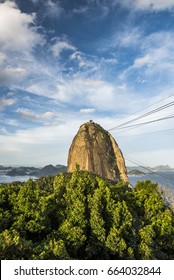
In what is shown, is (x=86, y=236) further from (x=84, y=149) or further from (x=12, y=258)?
(x=84, y=149)

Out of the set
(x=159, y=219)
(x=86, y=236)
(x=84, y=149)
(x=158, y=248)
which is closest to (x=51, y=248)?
(x=86, y=236)

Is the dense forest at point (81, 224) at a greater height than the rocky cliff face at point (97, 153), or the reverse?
the rocky cliff face at point (97, 153)

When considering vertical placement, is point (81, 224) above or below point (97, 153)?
below

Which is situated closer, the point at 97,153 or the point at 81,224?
the point at 81,224

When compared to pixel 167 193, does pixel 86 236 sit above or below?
above

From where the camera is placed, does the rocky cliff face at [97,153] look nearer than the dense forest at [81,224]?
No
